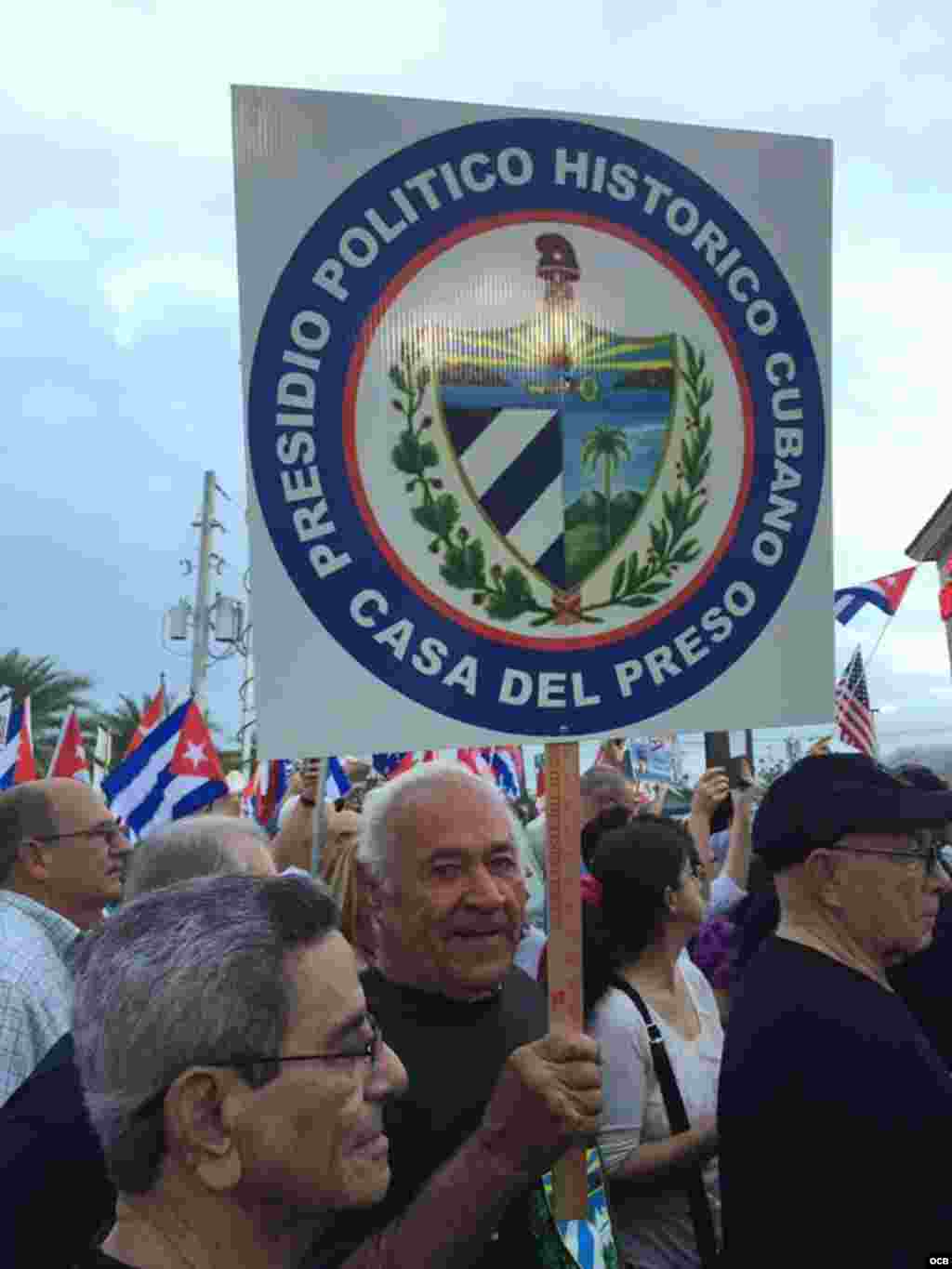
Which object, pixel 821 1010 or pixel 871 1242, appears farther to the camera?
pixel 821 1010

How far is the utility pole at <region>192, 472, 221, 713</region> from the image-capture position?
25.3m

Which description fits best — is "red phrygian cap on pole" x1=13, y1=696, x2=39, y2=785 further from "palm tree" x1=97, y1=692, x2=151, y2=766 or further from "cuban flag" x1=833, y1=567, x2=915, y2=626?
"palm tree" x1=97, y1=692, x2=151, y2=766

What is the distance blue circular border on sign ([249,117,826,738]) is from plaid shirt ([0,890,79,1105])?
121 centimetres

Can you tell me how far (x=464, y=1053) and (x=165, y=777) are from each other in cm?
521

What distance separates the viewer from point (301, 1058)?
146cm

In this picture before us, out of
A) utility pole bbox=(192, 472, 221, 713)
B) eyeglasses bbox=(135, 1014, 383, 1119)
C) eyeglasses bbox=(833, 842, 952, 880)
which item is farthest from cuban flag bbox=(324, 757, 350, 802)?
utility pole bbox=(192, 472, 221, 713)

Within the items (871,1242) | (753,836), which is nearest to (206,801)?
(753,836)

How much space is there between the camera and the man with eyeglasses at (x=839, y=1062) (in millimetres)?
2059

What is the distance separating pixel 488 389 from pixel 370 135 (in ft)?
1.47

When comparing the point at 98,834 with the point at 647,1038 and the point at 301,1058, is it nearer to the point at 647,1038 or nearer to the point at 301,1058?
the point at 647,1038

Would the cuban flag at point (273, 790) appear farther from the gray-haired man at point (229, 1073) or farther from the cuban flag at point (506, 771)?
the gray-haired man at point (229, 1073)

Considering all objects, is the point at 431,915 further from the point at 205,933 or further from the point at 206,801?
the point at 206,801

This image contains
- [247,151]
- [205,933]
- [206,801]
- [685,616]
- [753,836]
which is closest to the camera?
[205,933]

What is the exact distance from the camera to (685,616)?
7.00 feet
